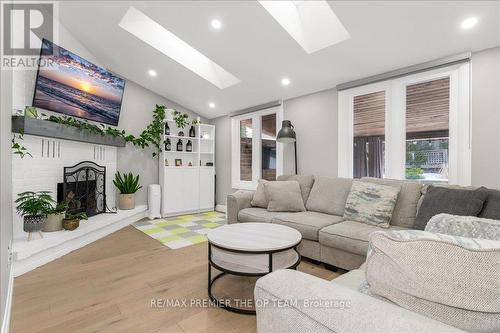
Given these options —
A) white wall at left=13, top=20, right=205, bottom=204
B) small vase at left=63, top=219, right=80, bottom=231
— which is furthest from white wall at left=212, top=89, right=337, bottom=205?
small vase at left=63, top=219, right=80, bottom=231

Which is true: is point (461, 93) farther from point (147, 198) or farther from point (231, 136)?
point (147, 198)

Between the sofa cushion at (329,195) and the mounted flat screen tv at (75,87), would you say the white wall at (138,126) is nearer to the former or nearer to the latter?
the mounted flat screen tv at (75,87)

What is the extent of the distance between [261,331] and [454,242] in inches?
27.1

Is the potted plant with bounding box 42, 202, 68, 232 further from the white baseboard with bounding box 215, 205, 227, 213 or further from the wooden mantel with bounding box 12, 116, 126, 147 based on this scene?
the white baseboard with bounding box 215, 205, 227, 213

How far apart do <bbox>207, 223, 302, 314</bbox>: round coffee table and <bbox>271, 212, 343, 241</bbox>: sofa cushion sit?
46 centimetres

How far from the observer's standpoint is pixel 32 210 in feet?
8.68

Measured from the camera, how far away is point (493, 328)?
0.60 meters

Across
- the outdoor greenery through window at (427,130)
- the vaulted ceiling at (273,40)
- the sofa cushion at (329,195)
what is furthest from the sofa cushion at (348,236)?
Result: the vaulted ceiling at (273,40)

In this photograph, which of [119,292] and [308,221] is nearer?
[119,292]

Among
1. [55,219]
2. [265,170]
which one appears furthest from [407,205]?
[55,219]

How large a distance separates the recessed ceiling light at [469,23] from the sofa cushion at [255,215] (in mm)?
2497

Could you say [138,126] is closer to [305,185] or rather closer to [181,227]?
[181,227]

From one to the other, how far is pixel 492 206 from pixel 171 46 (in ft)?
13.3

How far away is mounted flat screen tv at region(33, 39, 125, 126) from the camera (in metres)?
2.93
